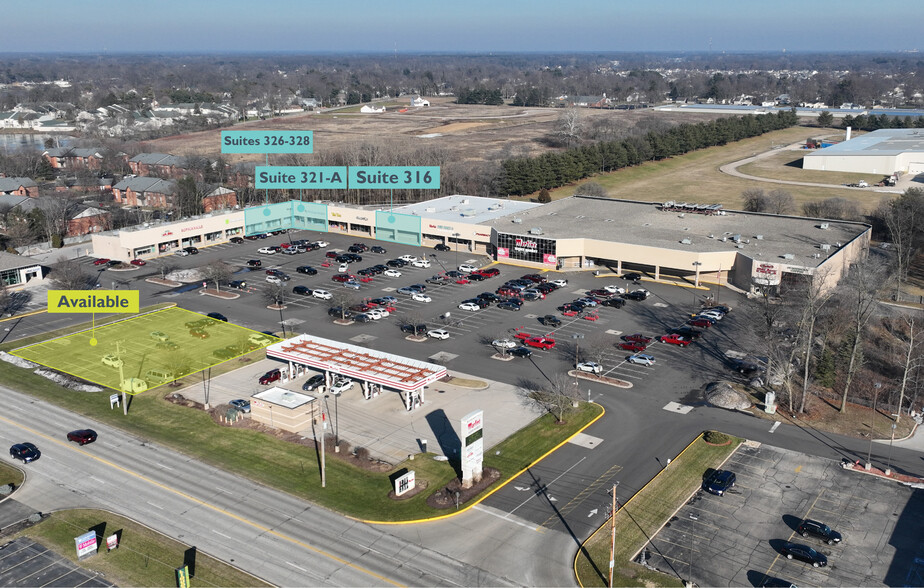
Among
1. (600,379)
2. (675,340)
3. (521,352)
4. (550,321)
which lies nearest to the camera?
(600,379)

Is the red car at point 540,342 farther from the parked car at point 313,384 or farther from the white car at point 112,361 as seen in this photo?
the white car at point 112,361

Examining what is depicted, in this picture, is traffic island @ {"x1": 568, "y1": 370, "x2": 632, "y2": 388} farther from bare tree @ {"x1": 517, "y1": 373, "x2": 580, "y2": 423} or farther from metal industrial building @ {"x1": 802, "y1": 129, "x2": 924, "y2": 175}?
metal industrial building @ {"x1": 802, "y1": 129, "x2": 924, "y2": 175}

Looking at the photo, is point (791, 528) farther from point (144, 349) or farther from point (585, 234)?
point (585, 234)

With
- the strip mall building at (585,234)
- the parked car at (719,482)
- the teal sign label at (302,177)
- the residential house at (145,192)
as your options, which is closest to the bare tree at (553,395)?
the parked car at (719,482)

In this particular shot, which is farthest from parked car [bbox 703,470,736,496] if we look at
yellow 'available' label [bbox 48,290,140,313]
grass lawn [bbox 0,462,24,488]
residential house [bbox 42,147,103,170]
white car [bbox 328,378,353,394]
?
residential house [bbox 42,147,103,170]

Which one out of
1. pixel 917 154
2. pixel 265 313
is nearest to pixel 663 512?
pixel 265 313

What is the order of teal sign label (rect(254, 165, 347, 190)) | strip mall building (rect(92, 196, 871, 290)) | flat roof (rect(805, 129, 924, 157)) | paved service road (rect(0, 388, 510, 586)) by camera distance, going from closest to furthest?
1. paved service road (rect(0, 388, 510, 586))
2. strip mall building (rect(92, 196, 871, 290))
3. teal sign label (rect(254, 165, 347, 190))
4. flat roof (rect(805, 129, 924, 157))

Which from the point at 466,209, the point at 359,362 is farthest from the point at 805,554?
the point at 466,209
